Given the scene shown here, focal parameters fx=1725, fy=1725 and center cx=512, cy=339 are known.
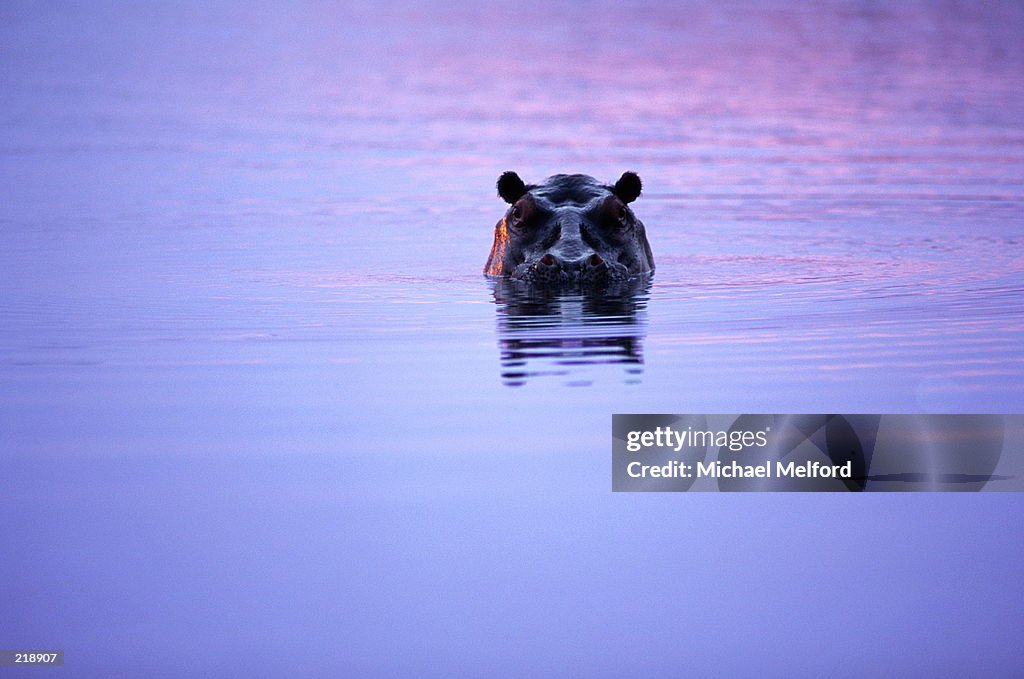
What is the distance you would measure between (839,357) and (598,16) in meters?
60.6

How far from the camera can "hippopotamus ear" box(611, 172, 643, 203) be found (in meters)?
17.1

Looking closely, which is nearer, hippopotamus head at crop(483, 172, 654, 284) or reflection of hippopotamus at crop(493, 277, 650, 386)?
reflection of hippopotamus at crop(493, 277, 650, 386)

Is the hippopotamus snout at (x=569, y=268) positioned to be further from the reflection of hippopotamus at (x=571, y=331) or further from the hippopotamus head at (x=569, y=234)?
the reflection of hippopotamus at (x=571, y=331)

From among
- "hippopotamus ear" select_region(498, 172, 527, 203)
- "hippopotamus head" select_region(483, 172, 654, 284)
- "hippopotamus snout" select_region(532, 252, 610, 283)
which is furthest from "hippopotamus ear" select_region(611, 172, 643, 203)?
"hippopotamus snout" select_region(532, 252, 610, 283)

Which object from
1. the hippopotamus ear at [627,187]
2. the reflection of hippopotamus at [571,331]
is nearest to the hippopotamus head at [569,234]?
the hippopotamus ear at [627,187]

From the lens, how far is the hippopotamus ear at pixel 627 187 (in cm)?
1706

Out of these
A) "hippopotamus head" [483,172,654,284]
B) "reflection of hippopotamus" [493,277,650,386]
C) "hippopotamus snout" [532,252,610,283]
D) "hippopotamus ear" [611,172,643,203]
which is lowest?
"reflection of hippopotamus" [493,277,650,386]

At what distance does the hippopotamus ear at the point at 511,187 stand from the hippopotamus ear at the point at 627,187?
3.08 ft

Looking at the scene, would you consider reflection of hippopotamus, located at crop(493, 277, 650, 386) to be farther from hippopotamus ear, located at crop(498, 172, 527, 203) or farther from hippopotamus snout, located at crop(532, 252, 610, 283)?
hippopotamus ear, located at crop(498, 172, 527, 203)

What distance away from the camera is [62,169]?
2736cm

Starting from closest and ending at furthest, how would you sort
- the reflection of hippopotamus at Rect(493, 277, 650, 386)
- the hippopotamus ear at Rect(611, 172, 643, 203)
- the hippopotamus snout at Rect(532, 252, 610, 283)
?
the reflection of hippopotamus at Rect(493, 277, 650, 386)
the hippopotamus snout at Rect(532, 252, 610, 283)
the hippopotamus ear at Rect(611, 172, 643, 203)

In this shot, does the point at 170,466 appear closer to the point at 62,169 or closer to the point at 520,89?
the point at 62,169

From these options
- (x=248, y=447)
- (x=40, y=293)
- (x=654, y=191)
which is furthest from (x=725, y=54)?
(x=248, y=447)

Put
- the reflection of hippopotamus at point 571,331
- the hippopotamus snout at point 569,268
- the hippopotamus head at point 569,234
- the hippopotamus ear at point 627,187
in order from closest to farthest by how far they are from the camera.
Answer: the reflection of hippopotamus at point 571,331
the hippopotamus snout at point 569,268
the hippopotamus head at point 569,234
the hippopotamus ear at point 627,187
